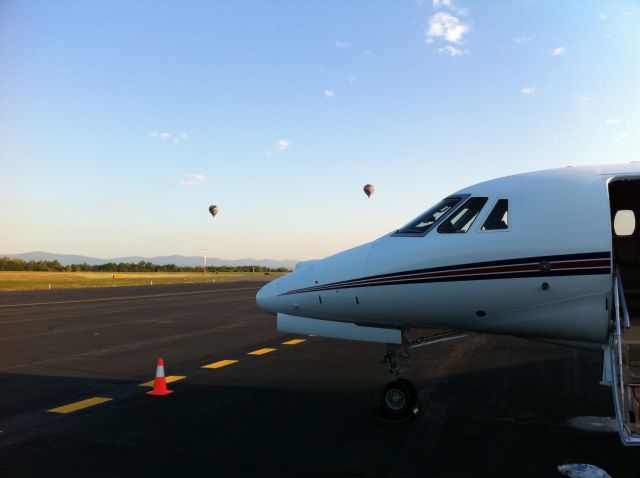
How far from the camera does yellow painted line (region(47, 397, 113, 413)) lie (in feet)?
25.4

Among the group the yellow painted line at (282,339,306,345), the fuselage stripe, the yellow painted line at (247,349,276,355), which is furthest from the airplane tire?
the yellow painted line at (282,339,306,345)

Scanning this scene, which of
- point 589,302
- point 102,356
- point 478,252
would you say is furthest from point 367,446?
point 102,356

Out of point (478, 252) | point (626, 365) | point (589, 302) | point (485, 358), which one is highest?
point (478, 252)

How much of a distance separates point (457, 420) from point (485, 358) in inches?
211

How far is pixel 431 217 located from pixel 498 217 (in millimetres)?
892

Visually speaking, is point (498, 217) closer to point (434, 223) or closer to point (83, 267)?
point (434, 223)

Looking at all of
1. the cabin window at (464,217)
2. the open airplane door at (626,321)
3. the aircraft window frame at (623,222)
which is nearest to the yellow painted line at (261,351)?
the cabin window at (464,217)

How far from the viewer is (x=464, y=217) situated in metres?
6.60

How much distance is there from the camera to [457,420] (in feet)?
23.6

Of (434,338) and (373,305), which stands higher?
(373,305)

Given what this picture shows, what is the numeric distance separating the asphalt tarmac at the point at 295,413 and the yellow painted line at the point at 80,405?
61 mm

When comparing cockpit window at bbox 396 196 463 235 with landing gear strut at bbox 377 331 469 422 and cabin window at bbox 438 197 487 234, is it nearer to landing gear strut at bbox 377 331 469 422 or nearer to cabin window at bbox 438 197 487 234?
cabin window at bbox 438 197 487 234

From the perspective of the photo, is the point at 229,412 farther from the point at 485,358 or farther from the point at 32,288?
the point at 32,288

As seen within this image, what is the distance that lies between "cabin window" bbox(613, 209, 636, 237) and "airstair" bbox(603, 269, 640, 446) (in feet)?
7.76
